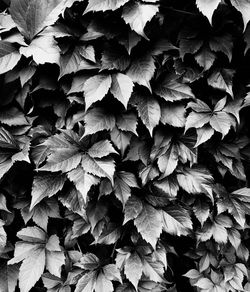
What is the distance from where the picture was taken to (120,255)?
5.95ft

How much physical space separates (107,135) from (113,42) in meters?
0.48

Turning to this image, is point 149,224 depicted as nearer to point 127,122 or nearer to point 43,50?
point 127,122

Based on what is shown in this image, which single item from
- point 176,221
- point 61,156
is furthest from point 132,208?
point 61,156

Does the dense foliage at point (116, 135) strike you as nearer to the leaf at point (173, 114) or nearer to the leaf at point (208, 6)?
the leaf at point (173, 114)

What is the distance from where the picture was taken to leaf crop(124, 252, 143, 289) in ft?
5.61

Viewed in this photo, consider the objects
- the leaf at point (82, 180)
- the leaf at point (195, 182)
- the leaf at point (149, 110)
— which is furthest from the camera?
the leaf at point (195, 182)

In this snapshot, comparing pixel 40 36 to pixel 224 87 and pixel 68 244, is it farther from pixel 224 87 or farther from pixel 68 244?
pixel 68 244

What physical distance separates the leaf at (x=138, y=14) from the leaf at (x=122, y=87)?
0.74ft

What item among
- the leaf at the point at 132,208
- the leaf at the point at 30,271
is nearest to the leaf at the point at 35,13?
the leaf at the point at 132,208

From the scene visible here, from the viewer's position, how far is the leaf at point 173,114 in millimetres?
1709

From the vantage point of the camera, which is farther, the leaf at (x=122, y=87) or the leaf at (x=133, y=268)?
the leaf at (x=133, y=268)

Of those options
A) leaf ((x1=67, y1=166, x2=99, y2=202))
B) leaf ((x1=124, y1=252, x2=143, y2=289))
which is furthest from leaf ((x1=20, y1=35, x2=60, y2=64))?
leaf ((x1=124, y1=252, x2=143, y2=289))

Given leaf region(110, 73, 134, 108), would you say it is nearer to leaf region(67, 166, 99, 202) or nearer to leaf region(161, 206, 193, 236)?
leaf region(67, 166, 99, 202)

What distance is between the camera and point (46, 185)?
5.44ft
